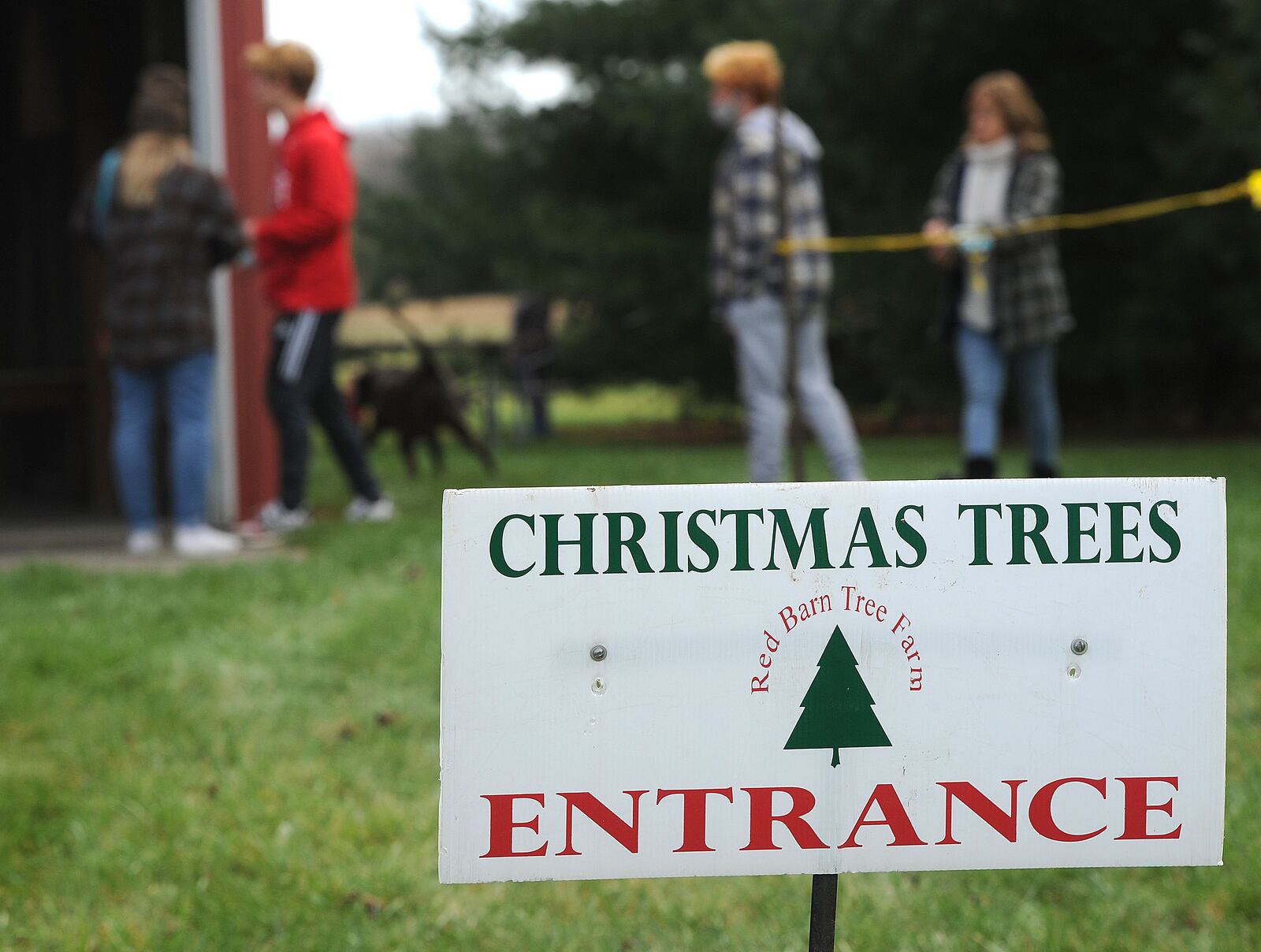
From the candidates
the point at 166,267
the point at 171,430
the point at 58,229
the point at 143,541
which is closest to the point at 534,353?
the point at 58,229

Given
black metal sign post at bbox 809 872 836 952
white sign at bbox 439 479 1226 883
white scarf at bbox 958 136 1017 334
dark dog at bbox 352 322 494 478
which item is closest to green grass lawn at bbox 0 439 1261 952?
black metal sign post at bbox 809 872 836 952

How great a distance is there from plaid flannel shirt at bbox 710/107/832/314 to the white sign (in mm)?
4368

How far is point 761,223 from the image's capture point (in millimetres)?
5926

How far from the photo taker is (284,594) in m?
4.92

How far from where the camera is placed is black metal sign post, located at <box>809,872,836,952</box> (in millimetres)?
1722

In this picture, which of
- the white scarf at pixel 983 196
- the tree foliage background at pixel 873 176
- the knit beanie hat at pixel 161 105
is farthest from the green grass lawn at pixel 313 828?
the tree foliage background at pixel 873 176

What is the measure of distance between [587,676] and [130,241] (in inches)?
182

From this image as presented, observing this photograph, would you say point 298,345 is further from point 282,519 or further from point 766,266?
point 766,266

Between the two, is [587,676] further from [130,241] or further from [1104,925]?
[130,241]

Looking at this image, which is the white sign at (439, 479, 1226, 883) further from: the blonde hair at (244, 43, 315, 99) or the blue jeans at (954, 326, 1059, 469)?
the blonde hair at (244, 43, 315, 99)

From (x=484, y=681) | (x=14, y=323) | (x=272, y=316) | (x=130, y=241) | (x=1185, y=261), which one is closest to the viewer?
(x=484, y=681)

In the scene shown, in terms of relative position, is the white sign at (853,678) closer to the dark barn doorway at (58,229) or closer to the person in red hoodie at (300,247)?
the person in red hoodie at (300,247)

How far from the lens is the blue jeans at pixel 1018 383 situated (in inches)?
244

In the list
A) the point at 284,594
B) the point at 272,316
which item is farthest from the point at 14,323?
the point at 284,594
